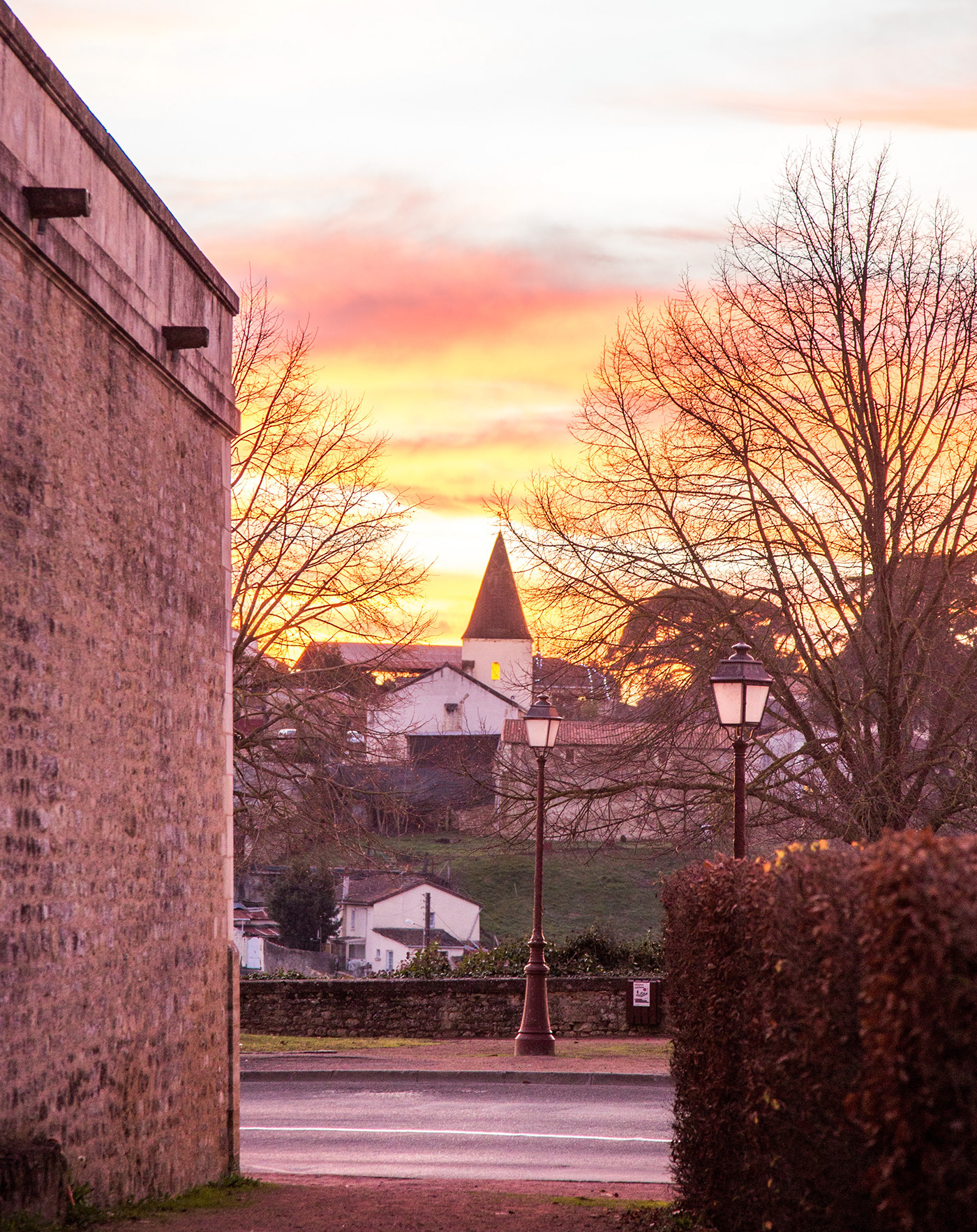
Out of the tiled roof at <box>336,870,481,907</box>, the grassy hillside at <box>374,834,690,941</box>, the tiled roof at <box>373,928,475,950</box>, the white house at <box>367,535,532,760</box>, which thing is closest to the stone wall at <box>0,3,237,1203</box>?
the grassy hillside at <box>374,834,690,941</box>

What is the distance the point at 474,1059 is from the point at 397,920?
42452 millimetres

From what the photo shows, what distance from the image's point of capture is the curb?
606 inches

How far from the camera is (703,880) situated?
6.74 metres

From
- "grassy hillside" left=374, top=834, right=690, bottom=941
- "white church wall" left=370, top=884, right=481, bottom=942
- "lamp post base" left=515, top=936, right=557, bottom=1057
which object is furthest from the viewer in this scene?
"white church wall" left=370, top=884, right=481, bottom=942

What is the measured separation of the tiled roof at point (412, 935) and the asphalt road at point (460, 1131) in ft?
130

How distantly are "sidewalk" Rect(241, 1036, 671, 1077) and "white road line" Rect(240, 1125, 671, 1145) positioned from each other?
310cm

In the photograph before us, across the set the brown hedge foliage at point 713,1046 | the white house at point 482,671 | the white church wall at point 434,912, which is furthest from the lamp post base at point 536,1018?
the white house at point 482,671

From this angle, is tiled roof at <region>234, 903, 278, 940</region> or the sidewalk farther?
tiled roof at <region>234, 903, 278, 940</region>

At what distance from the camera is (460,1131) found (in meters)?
12.4

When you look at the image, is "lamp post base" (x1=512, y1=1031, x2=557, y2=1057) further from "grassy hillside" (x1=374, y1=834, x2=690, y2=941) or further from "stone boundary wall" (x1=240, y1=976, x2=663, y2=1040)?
"grassy hillside" (x1=374, y1=834, x2=690, y2=941)

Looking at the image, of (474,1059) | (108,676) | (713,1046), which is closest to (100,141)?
(108,676)

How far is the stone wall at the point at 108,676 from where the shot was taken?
675 centimetres

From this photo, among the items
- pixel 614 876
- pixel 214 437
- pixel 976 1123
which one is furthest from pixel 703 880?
pixel 614 876

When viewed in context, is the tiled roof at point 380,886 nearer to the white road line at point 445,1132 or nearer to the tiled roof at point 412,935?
the tiled roof at point 412,935
